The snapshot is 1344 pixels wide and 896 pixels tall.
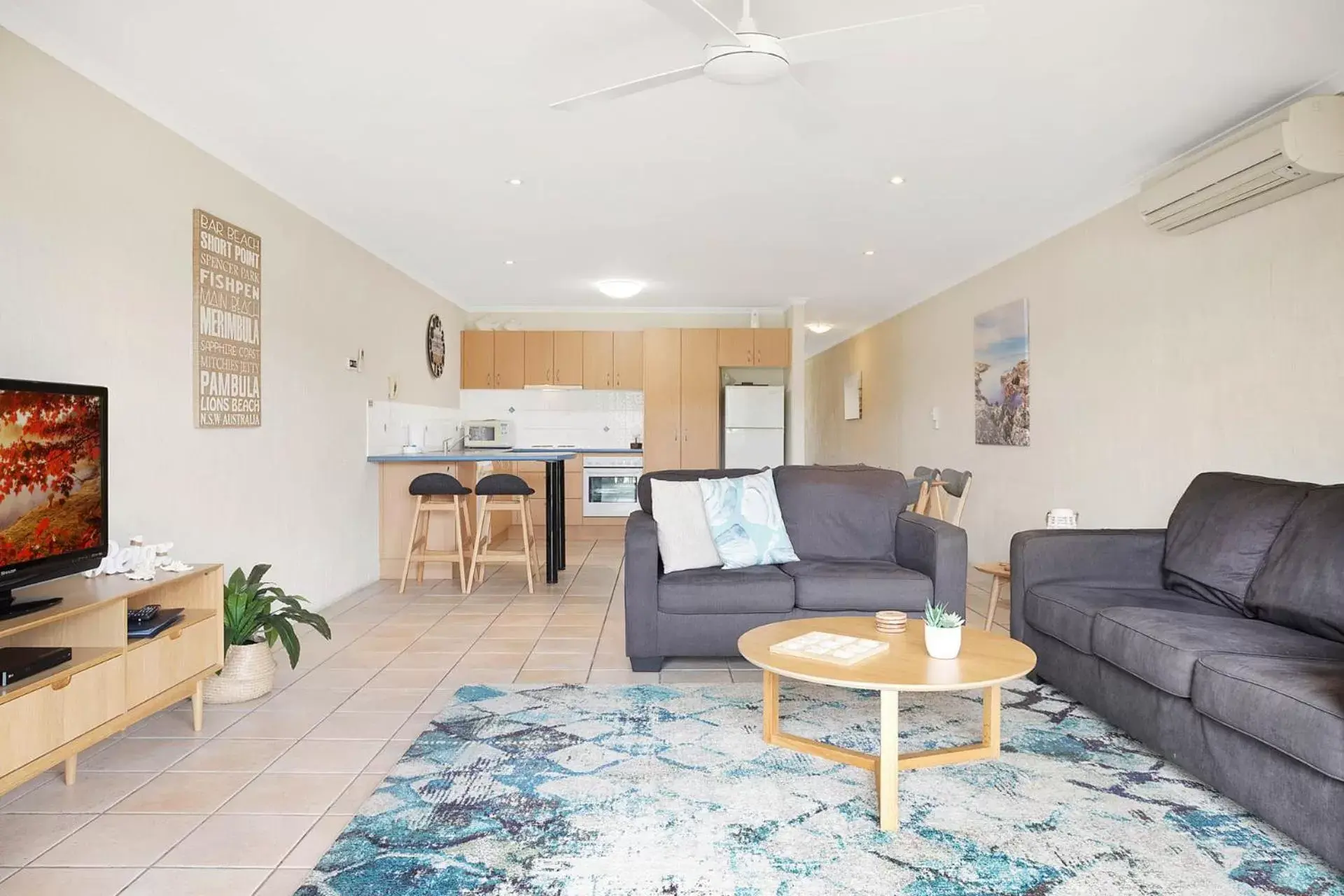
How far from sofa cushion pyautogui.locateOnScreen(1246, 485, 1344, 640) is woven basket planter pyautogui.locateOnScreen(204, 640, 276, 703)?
12.0 ft

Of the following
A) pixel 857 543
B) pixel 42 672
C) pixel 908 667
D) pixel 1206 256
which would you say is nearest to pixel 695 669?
pixel 857 543

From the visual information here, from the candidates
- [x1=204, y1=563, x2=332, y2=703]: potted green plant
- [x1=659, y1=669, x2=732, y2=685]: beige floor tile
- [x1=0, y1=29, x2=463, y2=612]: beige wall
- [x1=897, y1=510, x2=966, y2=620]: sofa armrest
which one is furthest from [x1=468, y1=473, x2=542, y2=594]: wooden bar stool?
[x1=897, y1=510, x2=966, y2=620]: sofa armrest

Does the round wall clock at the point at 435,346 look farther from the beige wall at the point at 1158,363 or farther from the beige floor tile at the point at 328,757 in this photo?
the beige floor tile at the point at 328,757

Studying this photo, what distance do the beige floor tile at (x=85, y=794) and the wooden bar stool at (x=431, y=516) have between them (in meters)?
2.75

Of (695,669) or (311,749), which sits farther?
(695,669)

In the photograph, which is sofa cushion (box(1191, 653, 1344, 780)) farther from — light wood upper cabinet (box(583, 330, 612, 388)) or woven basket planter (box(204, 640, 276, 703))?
light wood upper cabinet (box(583, 330, 612, 388))

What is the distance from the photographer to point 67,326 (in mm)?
2814

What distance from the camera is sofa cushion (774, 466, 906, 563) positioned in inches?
158

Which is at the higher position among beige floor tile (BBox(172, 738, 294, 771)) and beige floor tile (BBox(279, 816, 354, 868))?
beige floor tile (BBox(279, 816, 354, 868))

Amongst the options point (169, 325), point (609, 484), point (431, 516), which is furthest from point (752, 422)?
point (169, 325)

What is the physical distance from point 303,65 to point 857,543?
3.10 m

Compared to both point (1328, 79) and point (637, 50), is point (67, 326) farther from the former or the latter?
point (1328, 79)

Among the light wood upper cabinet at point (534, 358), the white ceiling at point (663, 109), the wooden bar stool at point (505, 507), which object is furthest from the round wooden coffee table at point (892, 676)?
the light wood upper cabinet at point (534, 358)

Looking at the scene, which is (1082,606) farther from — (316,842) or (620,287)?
(620,287)
